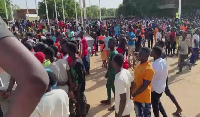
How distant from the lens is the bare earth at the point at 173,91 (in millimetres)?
5070

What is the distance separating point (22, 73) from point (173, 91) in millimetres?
6101

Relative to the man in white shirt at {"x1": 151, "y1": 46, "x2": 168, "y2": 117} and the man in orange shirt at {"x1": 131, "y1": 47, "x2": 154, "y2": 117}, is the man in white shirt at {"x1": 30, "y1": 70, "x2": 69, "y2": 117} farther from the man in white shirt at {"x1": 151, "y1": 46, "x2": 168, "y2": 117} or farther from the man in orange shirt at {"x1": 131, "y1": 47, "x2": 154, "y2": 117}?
the man in white shirt at {"x1": 151, "y1": 46, "x2": 168, "y2": 117}

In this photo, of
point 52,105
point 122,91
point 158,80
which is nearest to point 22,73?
point 52,105

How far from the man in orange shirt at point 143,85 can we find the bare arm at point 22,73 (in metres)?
2.74

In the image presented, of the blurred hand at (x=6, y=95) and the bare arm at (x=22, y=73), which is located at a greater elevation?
the bare arm at (x=22, y=73)

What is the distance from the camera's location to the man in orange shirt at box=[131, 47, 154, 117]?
3.36 meters

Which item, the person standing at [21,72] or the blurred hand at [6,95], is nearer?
the person standing at [21,72]

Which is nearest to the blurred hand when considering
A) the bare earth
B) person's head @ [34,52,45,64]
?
person's head @ [34,52,45,64]

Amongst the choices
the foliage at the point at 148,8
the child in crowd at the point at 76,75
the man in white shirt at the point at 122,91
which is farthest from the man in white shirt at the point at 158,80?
the foliage at the point at 148,8

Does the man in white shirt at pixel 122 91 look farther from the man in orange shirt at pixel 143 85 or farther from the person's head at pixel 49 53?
the person's head at pixel 49 53

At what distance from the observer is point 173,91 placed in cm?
631

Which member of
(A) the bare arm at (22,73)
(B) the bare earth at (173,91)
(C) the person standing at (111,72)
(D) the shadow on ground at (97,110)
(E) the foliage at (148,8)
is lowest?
(D) the shadow on ground at (97,110)

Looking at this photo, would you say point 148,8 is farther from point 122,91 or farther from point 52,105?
point 52,105

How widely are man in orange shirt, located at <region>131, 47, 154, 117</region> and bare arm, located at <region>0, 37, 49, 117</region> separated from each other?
2.74 meters
